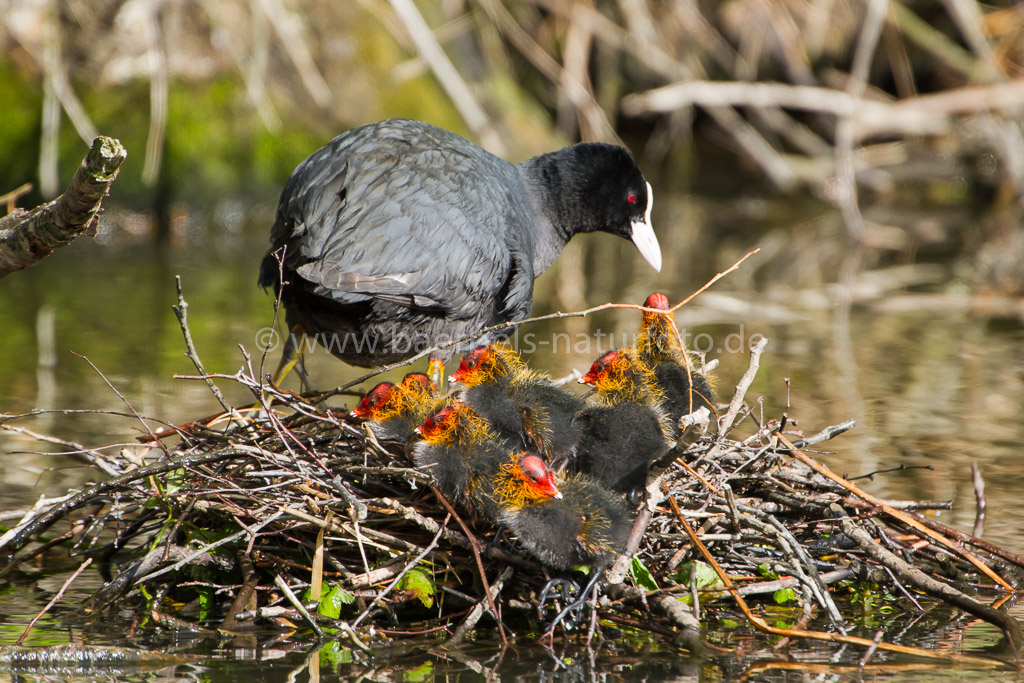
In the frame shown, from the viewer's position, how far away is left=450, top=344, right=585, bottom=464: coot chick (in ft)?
8.94

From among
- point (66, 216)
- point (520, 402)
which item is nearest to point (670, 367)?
point (520, 402)

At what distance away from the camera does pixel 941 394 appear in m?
4.86

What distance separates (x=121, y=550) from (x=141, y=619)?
52 cm

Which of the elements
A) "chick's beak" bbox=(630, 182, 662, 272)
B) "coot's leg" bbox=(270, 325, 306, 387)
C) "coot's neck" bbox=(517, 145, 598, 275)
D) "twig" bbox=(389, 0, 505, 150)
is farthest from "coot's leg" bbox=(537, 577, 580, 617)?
"twig" bbox=(389, 0, 505, 150)

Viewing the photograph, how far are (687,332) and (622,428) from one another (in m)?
2.92

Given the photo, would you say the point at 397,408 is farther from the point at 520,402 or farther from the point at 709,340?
the point at 709,340

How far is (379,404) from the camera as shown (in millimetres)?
2842


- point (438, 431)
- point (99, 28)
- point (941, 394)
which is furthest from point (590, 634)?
point (99, 28)

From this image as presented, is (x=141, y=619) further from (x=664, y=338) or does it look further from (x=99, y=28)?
(x=99, y=28)

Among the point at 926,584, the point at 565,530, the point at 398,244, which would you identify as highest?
the point at 398,244

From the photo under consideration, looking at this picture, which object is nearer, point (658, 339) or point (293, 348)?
point (658, 339)

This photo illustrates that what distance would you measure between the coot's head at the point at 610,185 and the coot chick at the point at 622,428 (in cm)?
106

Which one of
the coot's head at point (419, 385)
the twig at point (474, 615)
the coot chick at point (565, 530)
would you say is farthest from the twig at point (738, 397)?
the coot's head at point (419, 385)

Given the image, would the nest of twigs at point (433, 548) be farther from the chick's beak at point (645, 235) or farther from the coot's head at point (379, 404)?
the chick's beak at point (645, 235)
